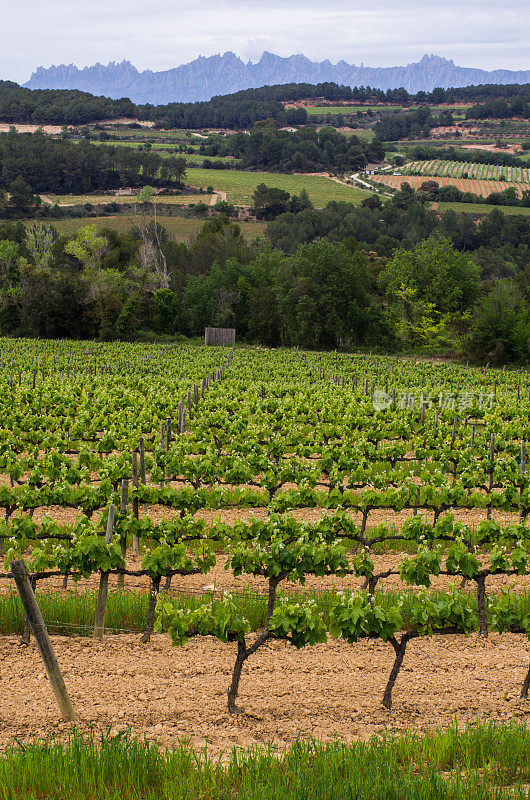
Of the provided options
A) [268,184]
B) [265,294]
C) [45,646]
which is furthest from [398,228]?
[45,646]

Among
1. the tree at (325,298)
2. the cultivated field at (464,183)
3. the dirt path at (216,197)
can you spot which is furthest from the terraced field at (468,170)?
the tree at (325,298)

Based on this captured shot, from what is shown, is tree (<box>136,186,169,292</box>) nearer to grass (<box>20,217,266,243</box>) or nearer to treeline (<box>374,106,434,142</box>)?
grass (<box>20,217,266,243</box>)

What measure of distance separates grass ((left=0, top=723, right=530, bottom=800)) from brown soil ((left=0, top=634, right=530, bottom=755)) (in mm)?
472

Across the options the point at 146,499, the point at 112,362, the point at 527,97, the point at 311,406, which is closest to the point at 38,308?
the point at 112,362

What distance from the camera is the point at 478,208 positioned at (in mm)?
109312

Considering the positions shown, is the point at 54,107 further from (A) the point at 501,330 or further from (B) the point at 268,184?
(A) the point at 501,330

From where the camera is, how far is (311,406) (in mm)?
21062

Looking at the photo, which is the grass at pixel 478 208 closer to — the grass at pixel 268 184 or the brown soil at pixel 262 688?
the grass at pixel 268 184

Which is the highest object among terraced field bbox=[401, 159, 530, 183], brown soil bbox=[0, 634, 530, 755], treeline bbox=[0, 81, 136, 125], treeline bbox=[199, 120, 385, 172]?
treeline bbox=[0, 81, 136, 125]

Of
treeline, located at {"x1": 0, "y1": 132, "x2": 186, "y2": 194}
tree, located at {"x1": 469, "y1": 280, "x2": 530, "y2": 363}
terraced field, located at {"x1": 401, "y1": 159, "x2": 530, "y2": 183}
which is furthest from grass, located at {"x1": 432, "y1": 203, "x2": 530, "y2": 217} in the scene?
tree, located at {"x1": 469, "y1": 280, "x2": 530, "y2": 363}

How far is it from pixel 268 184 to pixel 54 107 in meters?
70.2

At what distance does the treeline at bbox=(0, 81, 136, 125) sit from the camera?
520 ft

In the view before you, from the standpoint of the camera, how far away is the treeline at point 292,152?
142 metres

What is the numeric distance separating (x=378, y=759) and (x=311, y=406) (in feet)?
53.1
